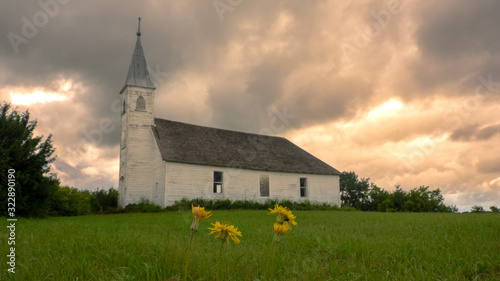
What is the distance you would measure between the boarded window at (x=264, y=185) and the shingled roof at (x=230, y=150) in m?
0.81

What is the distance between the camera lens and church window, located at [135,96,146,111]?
2710cm

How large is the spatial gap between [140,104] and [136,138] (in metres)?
2.85

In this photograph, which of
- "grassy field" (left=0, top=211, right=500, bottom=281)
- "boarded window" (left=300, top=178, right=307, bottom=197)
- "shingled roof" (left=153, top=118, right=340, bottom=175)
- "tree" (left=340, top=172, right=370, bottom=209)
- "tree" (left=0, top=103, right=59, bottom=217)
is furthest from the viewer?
"tree" (left=340, top=172, right=370, bottom=209)

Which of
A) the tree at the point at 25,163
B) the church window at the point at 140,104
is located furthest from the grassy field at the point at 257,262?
the church window at the point at 140,104

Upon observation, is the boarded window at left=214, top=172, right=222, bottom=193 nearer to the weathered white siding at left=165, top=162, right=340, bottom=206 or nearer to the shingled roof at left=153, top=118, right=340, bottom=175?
the weathered white siding at left=165, top=162, right=340, bottom=206

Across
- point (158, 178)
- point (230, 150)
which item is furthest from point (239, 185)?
point (158, 178)

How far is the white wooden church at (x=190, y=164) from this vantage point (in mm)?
24969

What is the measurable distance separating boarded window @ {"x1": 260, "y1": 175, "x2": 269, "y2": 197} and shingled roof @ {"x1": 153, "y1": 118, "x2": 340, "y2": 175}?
0.81 metres

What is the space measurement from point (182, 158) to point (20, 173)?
10599 millimetres

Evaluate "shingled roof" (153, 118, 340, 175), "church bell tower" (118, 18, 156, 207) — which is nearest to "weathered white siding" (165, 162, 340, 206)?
"shingled roof" (153, 118, 340, 175)

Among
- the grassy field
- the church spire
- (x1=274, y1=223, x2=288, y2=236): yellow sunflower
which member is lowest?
the grassy field

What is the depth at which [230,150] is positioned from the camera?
95.5 feet

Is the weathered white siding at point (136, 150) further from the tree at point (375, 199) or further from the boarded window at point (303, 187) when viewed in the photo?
the tree at point (375, 199)

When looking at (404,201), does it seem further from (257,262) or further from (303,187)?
(257,262)
